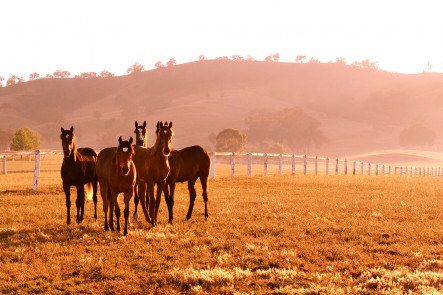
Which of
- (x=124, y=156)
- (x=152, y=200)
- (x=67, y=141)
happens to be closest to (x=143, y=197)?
(x=152, y=200)

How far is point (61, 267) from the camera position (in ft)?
26.9

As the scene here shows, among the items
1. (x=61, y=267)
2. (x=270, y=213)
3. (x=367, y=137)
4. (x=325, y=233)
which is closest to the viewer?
(x=61, y=267)

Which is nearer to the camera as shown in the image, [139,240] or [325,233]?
[139,240]

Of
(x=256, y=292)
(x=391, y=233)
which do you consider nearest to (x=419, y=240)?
(x=391, y=233)

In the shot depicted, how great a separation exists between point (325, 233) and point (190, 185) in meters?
4.49

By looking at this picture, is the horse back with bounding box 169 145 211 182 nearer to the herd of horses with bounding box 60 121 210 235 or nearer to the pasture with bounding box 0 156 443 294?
the herd of horses with bounding box 60 121 210 235

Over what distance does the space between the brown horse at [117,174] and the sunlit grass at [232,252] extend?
763 mm

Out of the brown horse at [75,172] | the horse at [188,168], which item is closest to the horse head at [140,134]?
the horse at [188,168]

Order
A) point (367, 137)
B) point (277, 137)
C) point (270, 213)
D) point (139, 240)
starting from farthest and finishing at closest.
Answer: point (367, 137)
point (277, 137)
point (270, 213)
point (139, 240)

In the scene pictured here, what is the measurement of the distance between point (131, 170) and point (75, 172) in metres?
2.48

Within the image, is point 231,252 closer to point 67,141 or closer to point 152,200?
point 152,200

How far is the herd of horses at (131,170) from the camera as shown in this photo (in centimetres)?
1107

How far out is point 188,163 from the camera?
44.7ft

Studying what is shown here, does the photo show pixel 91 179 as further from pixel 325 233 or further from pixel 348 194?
pixel 348 194
